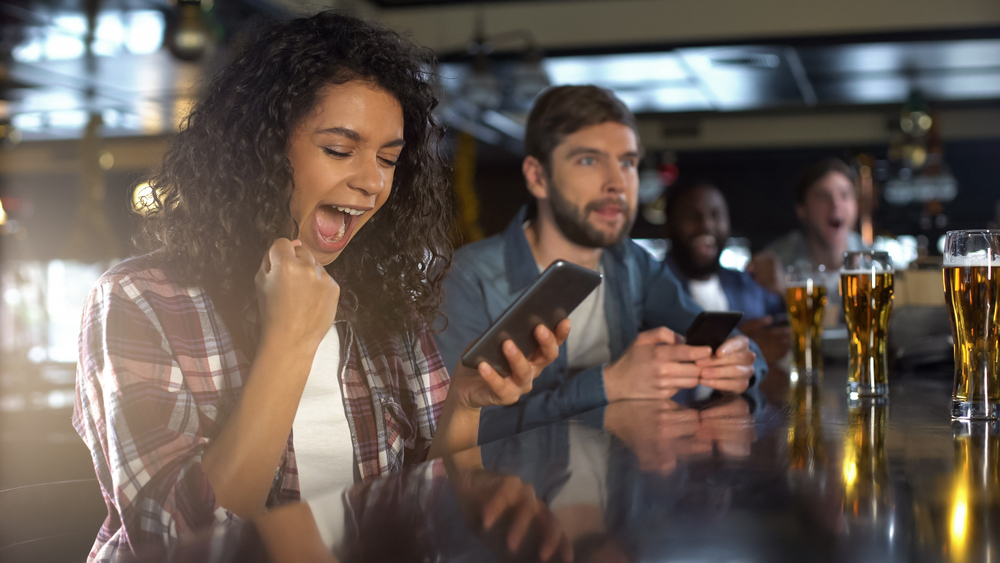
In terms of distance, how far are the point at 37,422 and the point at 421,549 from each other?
2455 millimetres

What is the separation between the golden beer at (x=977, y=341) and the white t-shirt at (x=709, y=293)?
90.5 inches

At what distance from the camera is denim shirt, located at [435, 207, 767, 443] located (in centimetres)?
153

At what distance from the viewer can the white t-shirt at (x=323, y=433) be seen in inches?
43.1

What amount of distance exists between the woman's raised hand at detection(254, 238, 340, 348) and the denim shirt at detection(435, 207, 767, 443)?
2.03 feet

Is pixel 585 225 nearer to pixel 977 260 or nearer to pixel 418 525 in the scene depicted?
pixel 977 260

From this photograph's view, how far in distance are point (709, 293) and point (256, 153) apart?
263cm

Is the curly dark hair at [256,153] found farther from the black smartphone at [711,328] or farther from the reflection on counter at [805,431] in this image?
the reflection on counter at [805,431]

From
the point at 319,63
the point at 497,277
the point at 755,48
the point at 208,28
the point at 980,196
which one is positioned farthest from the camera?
the point at 980,196

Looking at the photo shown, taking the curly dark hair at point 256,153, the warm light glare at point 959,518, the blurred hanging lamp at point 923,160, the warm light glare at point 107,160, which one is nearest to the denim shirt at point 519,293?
the curly dark hair at point 256,153

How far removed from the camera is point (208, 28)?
11.1 feet

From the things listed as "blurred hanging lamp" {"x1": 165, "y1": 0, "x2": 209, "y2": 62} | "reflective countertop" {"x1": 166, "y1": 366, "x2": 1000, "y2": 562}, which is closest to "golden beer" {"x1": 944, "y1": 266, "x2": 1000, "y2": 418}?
"reflective countertop" {"x1": 166, "y1": 366, "x2": 1000, "y2": 562}

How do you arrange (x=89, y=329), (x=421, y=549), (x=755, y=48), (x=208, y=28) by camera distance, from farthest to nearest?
(x=755, y=48) < (x=208, y=28) < (x=89, y=329) < (x=421, y=549)

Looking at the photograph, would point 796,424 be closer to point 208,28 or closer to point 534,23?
point 208,28

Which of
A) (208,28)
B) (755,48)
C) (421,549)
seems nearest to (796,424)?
(421,549)
